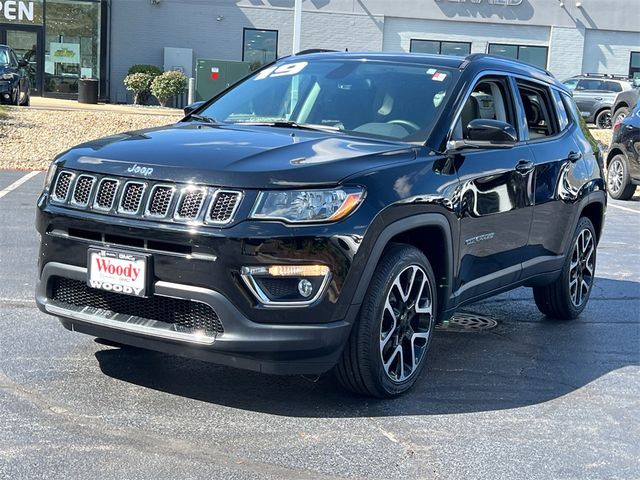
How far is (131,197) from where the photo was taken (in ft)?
14.0

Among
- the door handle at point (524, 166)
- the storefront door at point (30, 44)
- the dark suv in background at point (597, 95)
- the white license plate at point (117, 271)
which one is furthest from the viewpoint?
the storefront door at point (30, 44)

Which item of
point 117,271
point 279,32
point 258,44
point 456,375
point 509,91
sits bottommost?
point 456,375

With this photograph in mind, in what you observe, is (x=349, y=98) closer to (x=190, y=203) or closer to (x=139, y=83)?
(x=190, y=203)

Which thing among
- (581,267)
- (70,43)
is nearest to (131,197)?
(581,267)

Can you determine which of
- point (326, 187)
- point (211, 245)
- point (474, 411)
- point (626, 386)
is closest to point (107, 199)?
point (211, 245)

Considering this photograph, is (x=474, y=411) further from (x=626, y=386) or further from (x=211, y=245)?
(x=211, y=245)

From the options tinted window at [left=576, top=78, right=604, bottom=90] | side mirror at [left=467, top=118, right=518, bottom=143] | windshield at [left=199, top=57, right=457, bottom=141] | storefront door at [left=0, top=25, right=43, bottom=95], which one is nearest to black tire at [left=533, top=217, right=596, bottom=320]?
side mirror at [left=467, top=118, right=518, bottom=143]

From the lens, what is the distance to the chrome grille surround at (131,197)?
167 inches

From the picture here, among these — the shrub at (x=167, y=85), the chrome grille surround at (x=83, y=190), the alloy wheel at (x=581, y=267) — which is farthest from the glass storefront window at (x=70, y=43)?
the chrome grille surround at (x=83, y=190)

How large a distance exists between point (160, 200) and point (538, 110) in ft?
10.7

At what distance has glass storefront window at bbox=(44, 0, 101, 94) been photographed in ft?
105

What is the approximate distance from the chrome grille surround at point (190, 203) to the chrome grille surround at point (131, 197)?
0.70 ft

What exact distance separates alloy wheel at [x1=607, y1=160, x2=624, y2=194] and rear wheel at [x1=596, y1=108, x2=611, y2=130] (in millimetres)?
15856

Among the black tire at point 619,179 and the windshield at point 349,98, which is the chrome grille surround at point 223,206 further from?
the black tire at point 619,179
